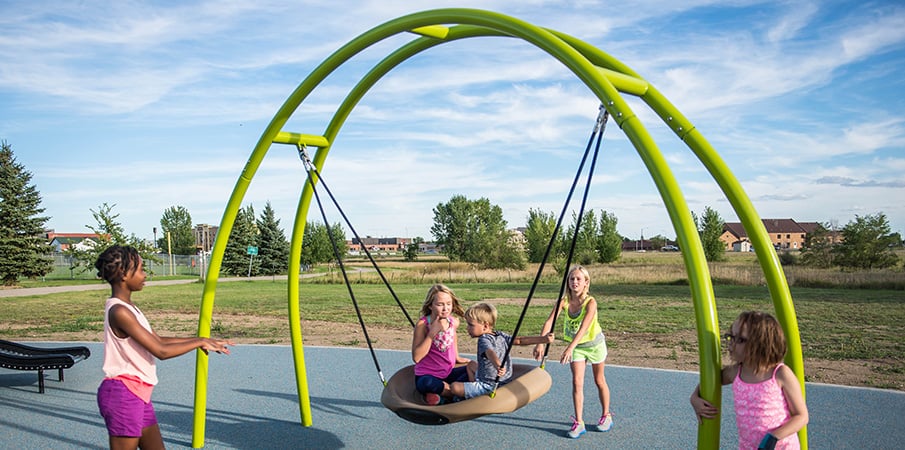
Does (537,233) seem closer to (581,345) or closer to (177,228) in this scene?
(581,345)

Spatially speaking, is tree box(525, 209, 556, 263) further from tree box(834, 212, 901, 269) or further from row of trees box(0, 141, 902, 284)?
tree box(834, 212, 901, 269)

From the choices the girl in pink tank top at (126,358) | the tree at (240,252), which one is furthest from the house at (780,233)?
the girl in pink tank top at (126,358)

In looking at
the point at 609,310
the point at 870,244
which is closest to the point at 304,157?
the point at 609,310

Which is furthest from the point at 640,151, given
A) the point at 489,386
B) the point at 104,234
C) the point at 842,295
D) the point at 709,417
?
the point at 104,234

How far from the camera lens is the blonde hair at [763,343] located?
3.39 m

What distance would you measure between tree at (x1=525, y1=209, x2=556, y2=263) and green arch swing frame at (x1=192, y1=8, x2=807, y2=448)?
33006 mm

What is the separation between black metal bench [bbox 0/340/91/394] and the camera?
748cm

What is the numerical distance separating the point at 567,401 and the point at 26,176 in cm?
3564

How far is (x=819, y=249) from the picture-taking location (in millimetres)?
31234

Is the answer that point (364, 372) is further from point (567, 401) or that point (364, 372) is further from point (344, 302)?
point (344, 302)

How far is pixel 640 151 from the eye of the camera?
362cm

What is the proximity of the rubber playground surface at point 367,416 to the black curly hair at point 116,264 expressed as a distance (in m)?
2.37

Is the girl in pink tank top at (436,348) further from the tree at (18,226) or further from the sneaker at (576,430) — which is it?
the tree at (18,226)

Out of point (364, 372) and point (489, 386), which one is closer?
point (489, 386)
